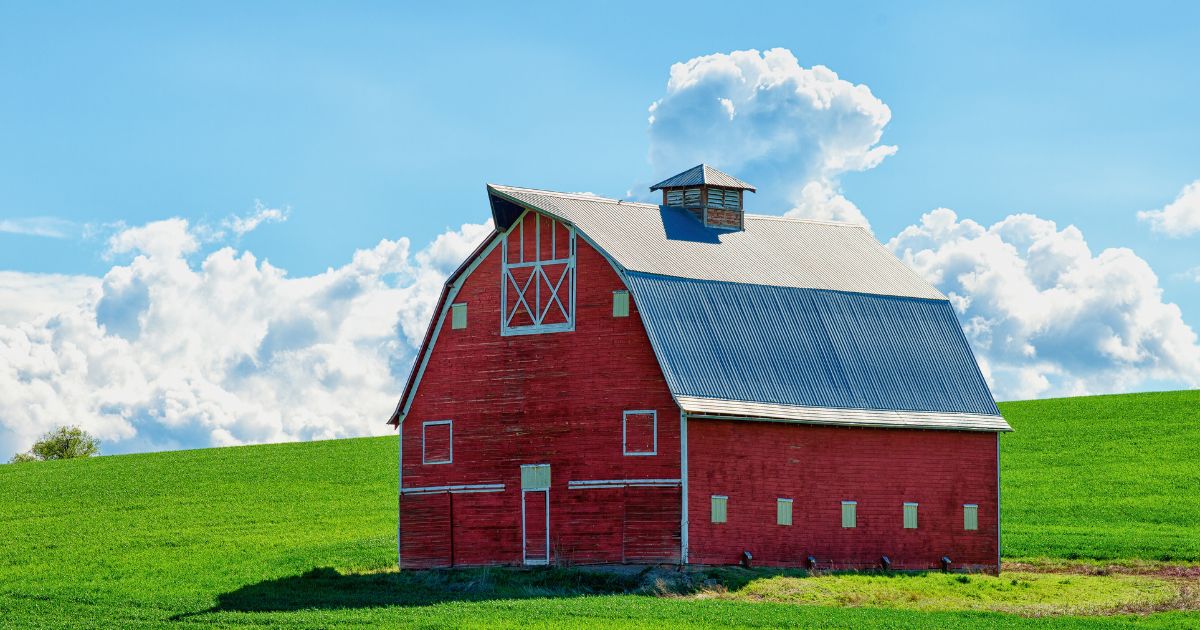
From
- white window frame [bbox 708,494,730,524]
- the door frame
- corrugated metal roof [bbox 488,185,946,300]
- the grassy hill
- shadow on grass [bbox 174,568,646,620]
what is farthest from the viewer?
the grassy hill

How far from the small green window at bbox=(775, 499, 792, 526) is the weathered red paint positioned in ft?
0.57

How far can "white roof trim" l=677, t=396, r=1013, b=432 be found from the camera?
121 feet

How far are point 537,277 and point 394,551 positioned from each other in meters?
9.70

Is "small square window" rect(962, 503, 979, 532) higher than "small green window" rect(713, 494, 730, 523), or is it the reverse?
"small green window" rect(713, 494, 730, 523)

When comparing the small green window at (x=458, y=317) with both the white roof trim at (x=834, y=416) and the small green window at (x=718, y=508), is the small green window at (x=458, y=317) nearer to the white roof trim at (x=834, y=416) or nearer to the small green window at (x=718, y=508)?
the white roof trim at (x=834, y=416)

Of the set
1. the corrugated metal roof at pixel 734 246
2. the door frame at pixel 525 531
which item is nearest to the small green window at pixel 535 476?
the door frame at pixel 525 531

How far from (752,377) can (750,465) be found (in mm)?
2232

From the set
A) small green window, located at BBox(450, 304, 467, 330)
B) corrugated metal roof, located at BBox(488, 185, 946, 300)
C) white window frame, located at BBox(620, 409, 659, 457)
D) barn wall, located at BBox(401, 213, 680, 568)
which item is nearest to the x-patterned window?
barn wall, located at BBox(401, 213, 680, 568)

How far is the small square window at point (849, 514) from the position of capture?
40.0m

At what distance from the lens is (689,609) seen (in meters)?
30.6

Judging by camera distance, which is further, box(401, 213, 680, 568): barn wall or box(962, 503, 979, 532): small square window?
box(962, 503, 979, 532): small square window

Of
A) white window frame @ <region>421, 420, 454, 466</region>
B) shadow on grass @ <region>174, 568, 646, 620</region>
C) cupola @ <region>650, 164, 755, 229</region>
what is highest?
cupola @ <region>650, 164, 755, 229</region>

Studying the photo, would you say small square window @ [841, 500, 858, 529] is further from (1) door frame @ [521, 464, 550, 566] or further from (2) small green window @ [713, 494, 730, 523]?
(1) door frame @ [521, 464, 550, 566]

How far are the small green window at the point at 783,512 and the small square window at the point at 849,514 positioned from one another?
1.88 meters
